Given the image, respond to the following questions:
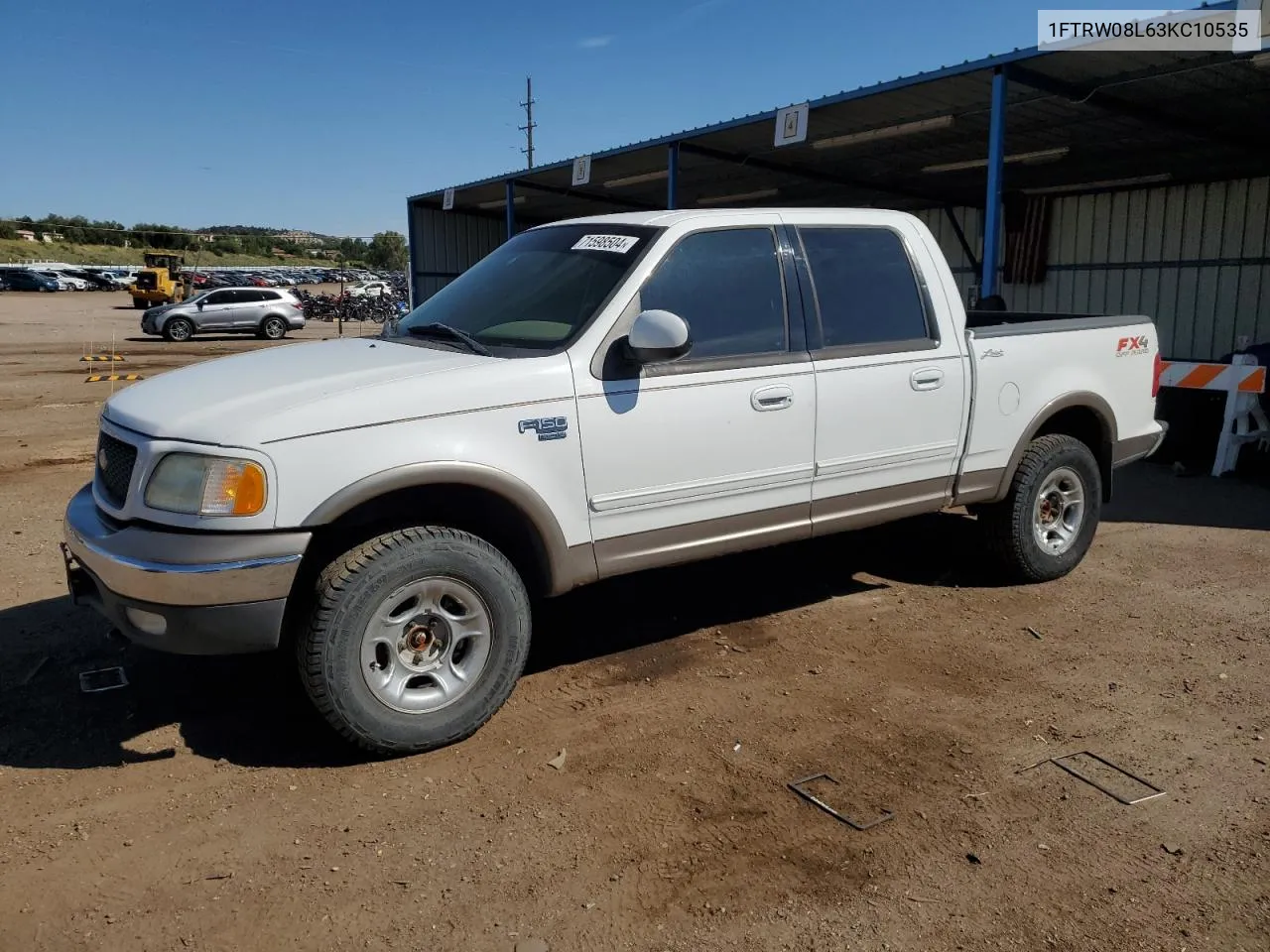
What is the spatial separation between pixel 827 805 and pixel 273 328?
30.1 meters

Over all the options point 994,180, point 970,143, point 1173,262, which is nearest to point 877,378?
point 994,180

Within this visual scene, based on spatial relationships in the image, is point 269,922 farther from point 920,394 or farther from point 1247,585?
point 1247,585

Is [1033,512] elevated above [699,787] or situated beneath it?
elevated above

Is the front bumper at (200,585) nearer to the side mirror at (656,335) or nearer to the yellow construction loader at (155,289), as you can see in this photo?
the side mirror at (656,335)

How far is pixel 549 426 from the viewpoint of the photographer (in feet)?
12.5

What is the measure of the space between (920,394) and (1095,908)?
8.61ft

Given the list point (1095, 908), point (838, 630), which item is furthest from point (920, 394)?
point (1095, 908)

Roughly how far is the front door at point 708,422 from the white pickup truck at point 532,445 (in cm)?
1

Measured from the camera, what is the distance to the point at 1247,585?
5879mm

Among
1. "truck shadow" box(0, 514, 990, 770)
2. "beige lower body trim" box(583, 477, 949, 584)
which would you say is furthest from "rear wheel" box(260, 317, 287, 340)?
"beige lower body trim" box(583, 477, 949, 584)

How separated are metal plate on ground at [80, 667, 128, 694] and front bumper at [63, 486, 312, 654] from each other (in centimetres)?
90

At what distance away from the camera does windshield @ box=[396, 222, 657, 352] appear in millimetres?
4184

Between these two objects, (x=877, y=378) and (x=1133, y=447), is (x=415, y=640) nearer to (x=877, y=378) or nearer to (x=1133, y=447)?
(x=877, y=378)

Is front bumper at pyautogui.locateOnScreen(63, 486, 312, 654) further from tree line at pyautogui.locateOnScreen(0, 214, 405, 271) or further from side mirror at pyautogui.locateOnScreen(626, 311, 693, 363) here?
tree line at pyautogui.locateOnScreen(0, 214, 405, 271)
